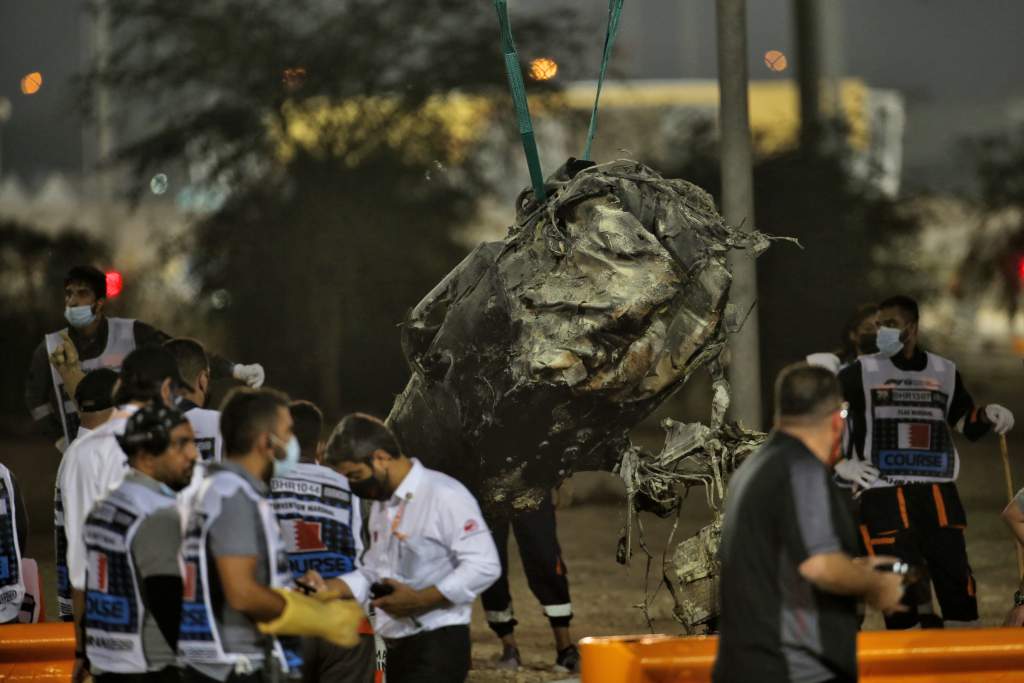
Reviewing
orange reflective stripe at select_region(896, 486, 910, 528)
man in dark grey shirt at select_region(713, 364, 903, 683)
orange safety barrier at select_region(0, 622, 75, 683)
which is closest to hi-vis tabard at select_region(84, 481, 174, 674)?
man in dark grey shirt at select_region(713, 364, 903, 683)

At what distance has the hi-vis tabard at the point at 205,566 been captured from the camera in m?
4.63

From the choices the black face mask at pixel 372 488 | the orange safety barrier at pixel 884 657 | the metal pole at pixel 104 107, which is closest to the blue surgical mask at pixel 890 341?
the orange safety barrier at pixel 884 657

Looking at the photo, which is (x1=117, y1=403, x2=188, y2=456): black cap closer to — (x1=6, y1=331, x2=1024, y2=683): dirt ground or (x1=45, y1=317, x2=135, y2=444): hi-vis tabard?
(x1=6, y1=331, x2=1024, y2=683): dirt ground

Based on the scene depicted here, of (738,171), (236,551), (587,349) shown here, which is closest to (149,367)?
(236,551)

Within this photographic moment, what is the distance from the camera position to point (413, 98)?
19.8m

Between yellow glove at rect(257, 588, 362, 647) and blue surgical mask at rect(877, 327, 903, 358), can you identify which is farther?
blue surgical mask at rect(877, 327, 903, 358)

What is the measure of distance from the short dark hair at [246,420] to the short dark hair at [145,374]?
0.92 meters

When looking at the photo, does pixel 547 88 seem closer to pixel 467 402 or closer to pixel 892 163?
pixel 892 163

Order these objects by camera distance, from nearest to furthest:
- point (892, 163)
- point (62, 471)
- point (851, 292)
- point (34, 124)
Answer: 1. point (62, 471)
2. point (851, 292)
3. point (892, 163)
4. point (34, 124)

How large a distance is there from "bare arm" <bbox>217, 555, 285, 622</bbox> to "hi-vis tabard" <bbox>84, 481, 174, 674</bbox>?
419 millimetres

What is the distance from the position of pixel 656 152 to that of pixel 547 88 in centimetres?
163

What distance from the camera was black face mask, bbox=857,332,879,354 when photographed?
9.01 meters

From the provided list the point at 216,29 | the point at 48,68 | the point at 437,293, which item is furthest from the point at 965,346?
the point at 437,293

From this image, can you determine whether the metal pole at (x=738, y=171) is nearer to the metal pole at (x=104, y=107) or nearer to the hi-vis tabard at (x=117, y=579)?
the hi-vis tabard at (x=117, y=579)
